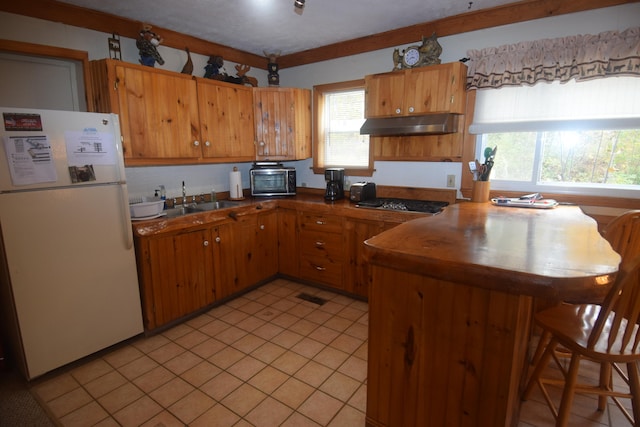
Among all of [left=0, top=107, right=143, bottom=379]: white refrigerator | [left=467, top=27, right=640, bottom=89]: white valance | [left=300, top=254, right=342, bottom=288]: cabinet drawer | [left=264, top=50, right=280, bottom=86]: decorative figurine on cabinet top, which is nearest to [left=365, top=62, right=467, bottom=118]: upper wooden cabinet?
[left=467, top=27, right=640, bottom=89]: white valance

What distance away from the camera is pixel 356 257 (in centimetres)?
316

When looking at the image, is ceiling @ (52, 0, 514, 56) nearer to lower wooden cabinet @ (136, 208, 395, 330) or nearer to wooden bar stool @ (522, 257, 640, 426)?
lower wooden cabinet @ (136, 208, 395, 330)

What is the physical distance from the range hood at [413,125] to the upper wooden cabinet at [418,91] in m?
0.05

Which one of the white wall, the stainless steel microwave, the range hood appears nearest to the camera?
the white wall

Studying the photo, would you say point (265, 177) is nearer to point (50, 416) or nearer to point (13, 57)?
point (13, 57)

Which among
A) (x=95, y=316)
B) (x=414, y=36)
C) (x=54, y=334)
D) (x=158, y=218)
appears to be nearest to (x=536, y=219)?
(x=414, y=36)

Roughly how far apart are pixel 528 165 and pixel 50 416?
372cm

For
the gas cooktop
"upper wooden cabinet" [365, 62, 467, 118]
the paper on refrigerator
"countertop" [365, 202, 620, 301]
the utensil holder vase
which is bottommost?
the gas cooktop

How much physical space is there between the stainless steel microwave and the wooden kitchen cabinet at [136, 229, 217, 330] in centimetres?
100

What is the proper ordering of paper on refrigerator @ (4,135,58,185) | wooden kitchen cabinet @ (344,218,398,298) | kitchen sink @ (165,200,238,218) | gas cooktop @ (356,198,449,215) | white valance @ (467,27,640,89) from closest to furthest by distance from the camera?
paper on refrigerator @ (4,135,58,185), white valance @ (467,27,640,89), gas cooktop @ (356,198,449,215), wooden kitchen cabinet @ (344,218,398,298), kitchen sink @ (165,200,238,218)

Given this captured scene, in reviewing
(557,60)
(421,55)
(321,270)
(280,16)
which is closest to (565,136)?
(557,60)

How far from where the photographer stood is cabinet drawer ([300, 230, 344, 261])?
10.7 ft

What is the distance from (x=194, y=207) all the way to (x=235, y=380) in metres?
1.79

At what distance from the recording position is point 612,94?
7.70 feet
